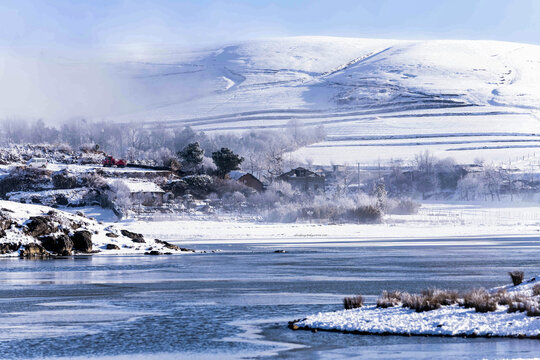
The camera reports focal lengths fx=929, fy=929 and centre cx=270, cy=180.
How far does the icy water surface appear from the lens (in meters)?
19.2

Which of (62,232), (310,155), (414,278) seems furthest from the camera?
(310,155)

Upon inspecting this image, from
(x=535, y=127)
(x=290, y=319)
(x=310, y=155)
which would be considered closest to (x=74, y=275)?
(x=290, y=319)

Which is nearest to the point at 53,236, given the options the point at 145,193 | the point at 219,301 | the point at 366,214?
the point at 219,301

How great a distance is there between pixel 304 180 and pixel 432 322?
105318mm

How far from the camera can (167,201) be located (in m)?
99.6

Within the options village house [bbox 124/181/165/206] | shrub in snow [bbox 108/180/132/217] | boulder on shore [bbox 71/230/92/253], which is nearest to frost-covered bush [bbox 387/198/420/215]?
village house [bbox 124/181/165/206]

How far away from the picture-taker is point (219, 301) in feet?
91.1

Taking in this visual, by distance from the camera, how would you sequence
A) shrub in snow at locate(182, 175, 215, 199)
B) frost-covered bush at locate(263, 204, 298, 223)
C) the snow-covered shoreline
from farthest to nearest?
shrub in snow at locate(182, 175, 215, 199) < frost-covered bush at locate(263, 204, 298, 223) < the snow-covered shoreline

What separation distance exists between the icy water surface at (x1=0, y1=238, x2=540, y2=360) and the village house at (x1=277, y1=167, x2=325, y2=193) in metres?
73.6

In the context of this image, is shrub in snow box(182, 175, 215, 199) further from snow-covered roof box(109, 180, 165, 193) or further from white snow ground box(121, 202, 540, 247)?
white snow ground box(121, 202, 540, 247)

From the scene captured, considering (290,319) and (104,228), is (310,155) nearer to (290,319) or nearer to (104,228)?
(104,228)

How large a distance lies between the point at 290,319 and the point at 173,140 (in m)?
173

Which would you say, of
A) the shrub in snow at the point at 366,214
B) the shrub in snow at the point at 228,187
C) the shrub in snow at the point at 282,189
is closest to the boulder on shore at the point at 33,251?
the shrub in snow at the point at 366,214

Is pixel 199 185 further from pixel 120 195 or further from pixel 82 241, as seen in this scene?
pixel 82 241
